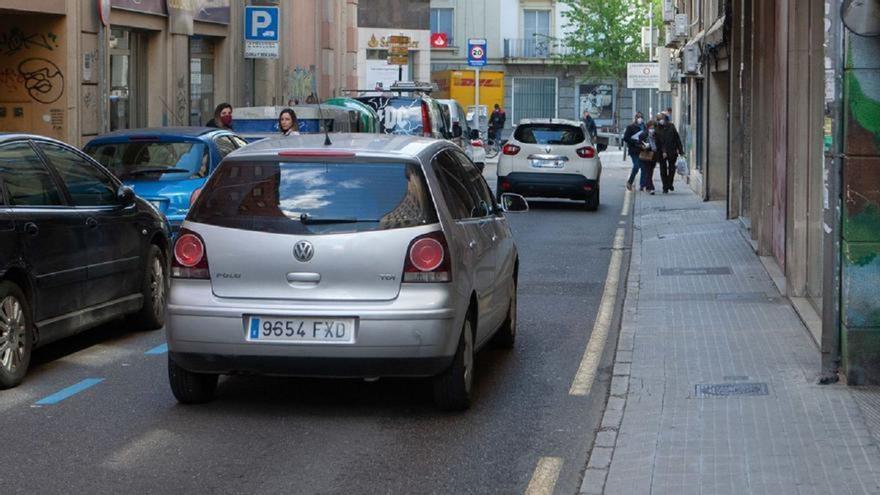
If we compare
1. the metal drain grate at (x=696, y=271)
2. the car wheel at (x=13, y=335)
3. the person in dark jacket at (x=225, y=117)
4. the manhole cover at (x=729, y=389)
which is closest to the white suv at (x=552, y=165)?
the person in dark jacket at (x=225, y=117)

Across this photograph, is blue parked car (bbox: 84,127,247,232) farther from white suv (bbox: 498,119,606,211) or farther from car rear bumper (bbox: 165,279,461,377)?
white suv (bbox: 498,119,606,211)

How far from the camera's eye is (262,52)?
93.6 ft

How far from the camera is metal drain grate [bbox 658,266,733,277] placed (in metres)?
16.5

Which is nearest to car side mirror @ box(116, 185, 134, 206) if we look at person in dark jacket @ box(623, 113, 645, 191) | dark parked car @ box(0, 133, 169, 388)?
dark parked car @ box(0, 133, 169, 388)

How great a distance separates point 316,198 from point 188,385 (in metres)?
1.41

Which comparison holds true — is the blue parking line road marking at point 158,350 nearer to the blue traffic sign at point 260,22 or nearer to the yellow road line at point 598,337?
the yellow road line at point 598,337

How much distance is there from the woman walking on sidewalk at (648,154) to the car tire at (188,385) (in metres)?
24.6

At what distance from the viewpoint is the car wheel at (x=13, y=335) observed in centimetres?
941

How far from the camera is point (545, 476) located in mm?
7348

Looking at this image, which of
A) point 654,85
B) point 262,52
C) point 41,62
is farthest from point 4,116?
point 654,85

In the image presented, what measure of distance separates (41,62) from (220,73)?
30.2 ft

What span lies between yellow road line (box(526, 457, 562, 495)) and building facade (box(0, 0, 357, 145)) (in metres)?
14.7

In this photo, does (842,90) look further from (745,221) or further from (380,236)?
(745,221)

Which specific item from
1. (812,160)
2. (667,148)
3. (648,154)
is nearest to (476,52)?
(667,148)
